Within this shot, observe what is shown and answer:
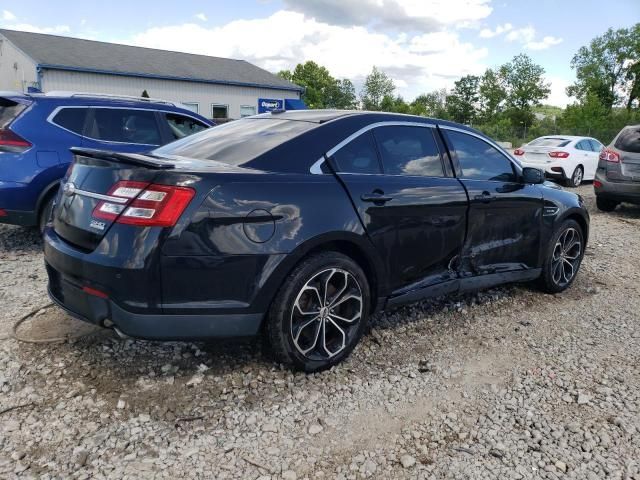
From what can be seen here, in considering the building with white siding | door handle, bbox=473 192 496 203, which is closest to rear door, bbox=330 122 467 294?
door handle, bbox=473 192 496 203

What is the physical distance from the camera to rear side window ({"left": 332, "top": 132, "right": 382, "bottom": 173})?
330 centimetres

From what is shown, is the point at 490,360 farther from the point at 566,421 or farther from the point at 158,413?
the point at 158,413

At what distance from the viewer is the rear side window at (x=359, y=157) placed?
130 inches

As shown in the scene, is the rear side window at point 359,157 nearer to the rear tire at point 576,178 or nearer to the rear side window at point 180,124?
the rear side window at point 180,124

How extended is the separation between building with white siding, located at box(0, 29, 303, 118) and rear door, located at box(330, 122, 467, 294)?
18015mm

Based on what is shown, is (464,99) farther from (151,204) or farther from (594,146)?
(151,204)

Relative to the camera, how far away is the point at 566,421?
2891 mm

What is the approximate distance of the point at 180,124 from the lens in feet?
22.7

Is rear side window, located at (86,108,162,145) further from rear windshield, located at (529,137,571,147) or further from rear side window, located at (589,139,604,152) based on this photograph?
rear side window, located at (589,139,604,152)

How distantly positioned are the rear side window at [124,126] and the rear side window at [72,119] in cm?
10

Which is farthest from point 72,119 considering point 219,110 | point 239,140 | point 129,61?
point 219,110

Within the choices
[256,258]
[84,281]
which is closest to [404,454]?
[256,258]

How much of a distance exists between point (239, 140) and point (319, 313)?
1.22 m

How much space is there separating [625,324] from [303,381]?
9.49ft
